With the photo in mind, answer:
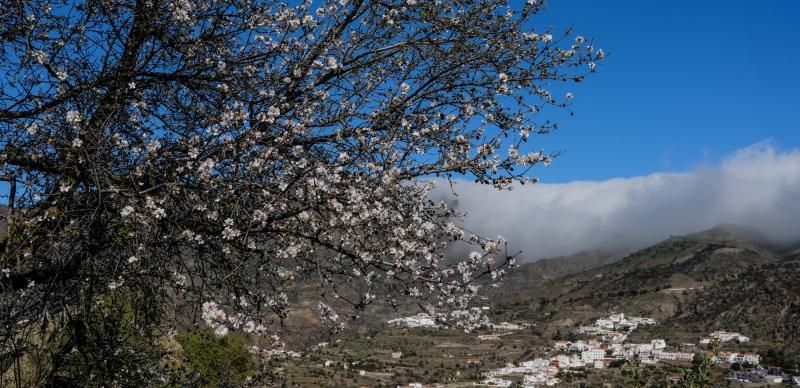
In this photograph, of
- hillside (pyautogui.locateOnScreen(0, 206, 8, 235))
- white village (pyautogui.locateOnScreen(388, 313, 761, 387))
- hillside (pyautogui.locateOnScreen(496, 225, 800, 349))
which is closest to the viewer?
hillside (pyautogui.locateOnScreen(0, 206, 8, 235))

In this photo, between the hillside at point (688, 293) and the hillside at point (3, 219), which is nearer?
the hillside at point (3, 219)

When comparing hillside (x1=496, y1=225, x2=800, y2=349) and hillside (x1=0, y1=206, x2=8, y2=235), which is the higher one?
hillside (x1=496, y1=225, x2=800, y2=349)

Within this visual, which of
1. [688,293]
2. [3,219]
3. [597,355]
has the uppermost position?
[688,293]

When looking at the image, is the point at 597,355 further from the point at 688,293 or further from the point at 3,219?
the point at 3,219

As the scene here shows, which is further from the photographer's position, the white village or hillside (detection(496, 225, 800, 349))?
hillside (detection(496, 225, 800, 349))

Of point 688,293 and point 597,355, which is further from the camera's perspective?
point 688,293

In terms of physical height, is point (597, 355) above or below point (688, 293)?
below

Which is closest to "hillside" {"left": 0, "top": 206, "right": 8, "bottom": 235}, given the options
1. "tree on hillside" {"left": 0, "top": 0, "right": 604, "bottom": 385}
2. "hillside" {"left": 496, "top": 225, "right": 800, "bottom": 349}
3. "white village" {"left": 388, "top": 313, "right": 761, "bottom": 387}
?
"tree on hillside" {"left": 0, "top": 0, "right": 604, "bottom": 385}

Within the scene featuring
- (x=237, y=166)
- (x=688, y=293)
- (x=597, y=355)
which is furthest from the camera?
(x=688, y=293)

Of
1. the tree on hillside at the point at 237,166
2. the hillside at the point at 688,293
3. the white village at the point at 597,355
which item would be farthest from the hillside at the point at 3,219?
the hillside at the point at 688,293

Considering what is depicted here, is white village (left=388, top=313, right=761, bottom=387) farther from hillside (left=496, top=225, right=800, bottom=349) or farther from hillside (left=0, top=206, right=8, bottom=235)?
hillside (left=0, top=206, right=8, bottom=235)

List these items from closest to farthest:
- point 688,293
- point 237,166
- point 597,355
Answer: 1. point 237,166
2. point 597,355
3. point 688,293

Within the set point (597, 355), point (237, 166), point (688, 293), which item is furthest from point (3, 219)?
point (688, 293)

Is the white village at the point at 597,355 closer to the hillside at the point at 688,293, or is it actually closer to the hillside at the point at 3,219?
the hillside at the point at 688,293
